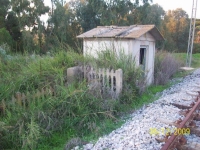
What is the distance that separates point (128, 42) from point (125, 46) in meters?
0.21

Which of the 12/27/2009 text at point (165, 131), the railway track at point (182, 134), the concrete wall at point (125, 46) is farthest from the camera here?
the concrete wall at point (125, 46)

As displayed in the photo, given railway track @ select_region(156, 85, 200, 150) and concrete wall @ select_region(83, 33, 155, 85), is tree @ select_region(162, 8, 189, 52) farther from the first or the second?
railway track @ select_region(156, 85, 200, 150)

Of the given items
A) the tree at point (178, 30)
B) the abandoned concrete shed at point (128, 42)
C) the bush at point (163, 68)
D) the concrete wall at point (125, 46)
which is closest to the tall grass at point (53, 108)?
the concrete wall at point (125, 46)

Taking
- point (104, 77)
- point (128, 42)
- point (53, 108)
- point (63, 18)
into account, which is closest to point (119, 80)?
point (104, 77)

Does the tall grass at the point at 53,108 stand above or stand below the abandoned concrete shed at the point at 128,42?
below

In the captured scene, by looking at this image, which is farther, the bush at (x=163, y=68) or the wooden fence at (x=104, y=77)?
the bush at (x=163, y=68)

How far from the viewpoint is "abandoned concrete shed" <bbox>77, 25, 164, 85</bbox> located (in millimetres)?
7508

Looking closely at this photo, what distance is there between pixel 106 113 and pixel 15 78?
260 centimetres

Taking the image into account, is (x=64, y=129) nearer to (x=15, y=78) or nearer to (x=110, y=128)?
(x=110, y=128)

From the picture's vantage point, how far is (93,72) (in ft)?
20.1

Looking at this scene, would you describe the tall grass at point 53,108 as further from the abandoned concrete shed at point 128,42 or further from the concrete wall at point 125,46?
the abandoned concrete shed at point 128,42

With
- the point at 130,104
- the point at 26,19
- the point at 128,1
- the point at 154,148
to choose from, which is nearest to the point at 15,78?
the point at 130,104

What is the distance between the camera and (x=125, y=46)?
772cm

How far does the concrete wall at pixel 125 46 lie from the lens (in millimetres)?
7427
